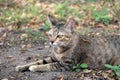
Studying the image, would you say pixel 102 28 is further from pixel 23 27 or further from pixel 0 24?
pixel 0 24

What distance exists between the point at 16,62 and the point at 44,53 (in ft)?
2.47

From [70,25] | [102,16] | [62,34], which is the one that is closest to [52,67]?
[62,34]

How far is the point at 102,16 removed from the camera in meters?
9.20

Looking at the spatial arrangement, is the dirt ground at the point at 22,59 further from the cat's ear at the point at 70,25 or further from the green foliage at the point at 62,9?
the green foliage at the point at 62,9

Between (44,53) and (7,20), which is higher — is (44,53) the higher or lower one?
the lower one

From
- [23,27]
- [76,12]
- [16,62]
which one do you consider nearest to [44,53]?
[16,62]

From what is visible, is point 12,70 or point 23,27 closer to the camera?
point 12,70

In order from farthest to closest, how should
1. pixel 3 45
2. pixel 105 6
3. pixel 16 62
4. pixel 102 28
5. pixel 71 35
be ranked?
pixel 105 6, pixel 102 28, pixel 3 45, pixel 16 62, pixel 71 35

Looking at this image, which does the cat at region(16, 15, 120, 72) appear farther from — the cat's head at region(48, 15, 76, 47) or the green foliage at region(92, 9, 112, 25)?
the green foliage at region(92, 9, 112, 25)

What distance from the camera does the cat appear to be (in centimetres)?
570

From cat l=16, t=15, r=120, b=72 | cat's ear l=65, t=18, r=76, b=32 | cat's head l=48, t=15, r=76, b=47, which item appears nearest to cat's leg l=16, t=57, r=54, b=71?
cat l=16, t=15, r=120, b=72

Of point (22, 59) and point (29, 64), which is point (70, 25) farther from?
point (22, 59)

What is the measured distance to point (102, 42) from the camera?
605 centimetres

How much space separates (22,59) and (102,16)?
3278 millimetres
